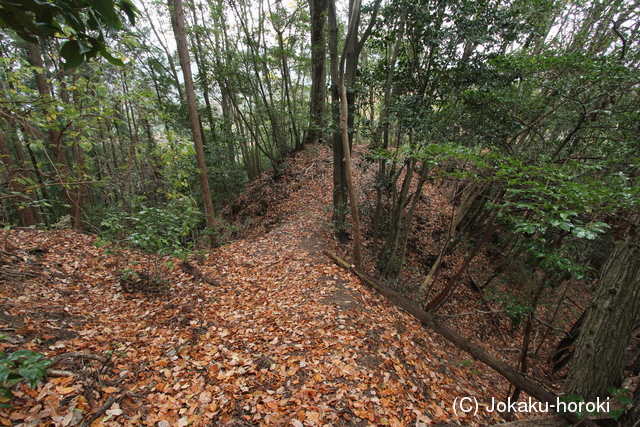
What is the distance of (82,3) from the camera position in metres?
1.09

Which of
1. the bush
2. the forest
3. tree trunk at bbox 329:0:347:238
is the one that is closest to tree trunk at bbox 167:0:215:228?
the forest

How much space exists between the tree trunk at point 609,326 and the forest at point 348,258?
15 millimetres

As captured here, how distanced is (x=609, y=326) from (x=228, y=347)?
4.36 m

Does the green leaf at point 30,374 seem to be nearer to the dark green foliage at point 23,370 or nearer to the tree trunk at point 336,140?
the dark green foliage at point 23,370

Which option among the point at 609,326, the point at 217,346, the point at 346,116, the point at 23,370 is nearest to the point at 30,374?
the point at 23,370

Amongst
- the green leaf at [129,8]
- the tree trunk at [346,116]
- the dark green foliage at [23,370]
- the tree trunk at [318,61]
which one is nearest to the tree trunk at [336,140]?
the tree trunk at [346,116]

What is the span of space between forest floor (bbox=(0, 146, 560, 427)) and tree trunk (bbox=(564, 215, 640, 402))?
1.54 meters

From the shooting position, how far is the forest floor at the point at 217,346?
2670 mm

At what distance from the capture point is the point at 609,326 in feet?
8.16

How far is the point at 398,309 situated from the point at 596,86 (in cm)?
513

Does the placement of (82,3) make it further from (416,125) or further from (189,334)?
(416,125)

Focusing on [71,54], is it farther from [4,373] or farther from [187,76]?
[187,76]

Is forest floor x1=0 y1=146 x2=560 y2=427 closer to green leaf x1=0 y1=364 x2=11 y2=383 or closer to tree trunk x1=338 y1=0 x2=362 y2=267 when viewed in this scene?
tree trunk x1=338 y1=0 x2=362 y2=267

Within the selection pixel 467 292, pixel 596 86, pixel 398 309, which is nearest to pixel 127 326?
pixel 398 309
